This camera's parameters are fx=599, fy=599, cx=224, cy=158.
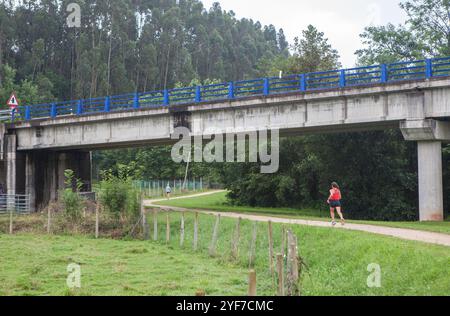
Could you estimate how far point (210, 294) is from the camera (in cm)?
1495

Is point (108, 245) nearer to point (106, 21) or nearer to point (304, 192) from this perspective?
point (304, 192)

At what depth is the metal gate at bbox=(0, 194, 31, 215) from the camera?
38188 mm

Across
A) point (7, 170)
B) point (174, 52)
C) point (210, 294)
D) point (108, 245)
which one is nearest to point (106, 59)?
point (174, 52)

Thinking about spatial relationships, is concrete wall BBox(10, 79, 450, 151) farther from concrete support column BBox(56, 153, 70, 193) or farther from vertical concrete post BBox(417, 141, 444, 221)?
concrete support column BBox(56, 153, 70, 193)

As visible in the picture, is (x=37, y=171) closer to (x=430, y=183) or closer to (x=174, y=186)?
(x=430, y=183)

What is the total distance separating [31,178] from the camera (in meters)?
39.6

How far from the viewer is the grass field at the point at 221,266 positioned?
47.7ft

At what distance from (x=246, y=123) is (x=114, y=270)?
14538 millimetres

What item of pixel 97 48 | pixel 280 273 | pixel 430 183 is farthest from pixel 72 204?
pixel 97 48

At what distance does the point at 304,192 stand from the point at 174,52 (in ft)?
207

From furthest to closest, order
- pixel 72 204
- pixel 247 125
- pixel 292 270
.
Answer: pixel 247 125
pixel 72 204
pixel 292 270

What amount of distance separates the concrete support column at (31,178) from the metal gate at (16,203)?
1.29 ft

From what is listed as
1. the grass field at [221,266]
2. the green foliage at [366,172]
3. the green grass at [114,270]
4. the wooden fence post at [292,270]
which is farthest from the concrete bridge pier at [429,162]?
the wooden fence post at [292,270]

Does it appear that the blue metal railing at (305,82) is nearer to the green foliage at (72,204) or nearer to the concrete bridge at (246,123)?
the concrete bridge at (246,123)
